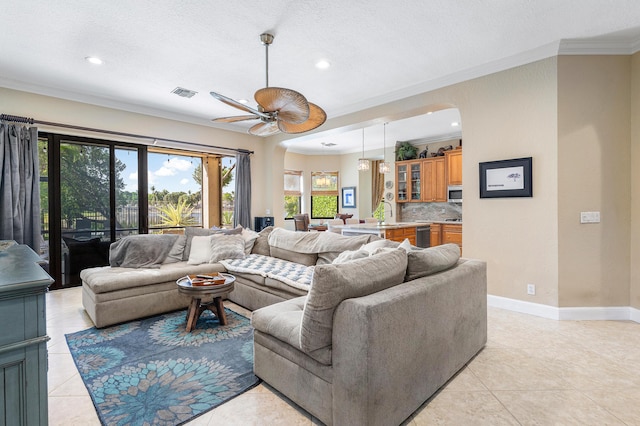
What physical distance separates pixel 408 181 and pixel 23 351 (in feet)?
25.3

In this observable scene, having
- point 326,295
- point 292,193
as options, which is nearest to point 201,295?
point 326,295

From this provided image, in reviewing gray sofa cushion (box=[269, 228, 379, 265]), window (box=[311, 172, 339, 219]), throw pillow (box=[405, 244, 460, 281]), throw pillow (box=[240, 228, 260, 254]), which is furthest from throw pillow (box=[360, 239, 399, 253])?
window (box=[311, 172, 339, 219])

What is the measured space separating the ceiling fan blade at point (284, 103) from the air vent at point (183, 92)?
2135 mm

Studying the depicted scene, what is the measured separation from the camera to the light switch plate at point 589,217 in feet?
10.9

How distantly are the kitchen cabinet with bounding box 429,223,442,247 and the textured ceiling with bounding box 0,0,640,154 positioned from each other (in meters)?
3.56

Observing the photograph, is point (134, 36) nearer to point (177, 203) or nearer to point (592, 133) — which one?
point (177, 203)

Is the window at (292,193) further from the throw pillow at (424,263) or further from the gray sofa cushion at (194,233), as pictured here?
the throw pillow at (424,263)

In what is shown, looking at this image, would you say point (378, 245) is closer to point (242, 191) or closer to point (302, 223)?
point (242, 191)

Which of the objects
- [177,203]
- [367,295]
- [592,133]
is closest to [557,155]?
[592,133]

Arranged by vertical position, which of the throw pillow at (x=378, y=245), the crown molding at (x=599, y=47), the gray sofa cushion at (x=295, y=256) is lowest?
the gray sofa cushion at (x=295, y=256)

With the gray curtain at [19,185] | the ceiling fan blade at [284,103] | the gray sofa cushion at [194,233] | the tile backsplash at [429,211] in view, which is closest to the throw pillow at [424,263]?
the ceiling fan blade at [284,103]

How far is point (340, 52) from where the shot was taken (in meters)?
3.44

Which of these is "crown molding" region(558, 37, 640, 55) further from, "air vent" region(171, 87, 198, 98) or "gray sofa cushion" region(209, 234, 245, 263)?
"air vent" region(171, 87, 198, 98)

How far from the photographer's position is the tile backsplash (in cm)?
747
